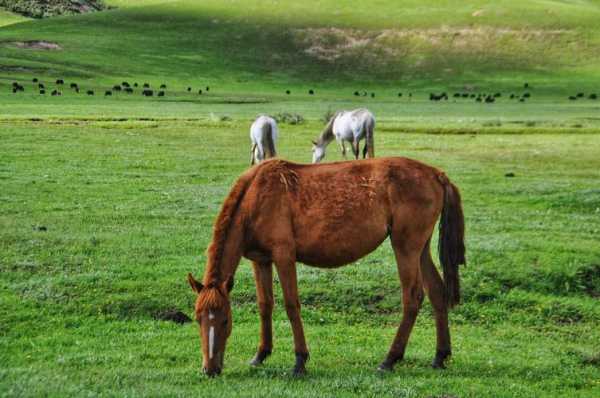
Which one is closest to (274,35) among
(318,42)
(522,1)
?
(318,42)

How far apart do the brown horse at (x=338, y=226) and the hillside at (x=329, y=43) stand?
8716cm

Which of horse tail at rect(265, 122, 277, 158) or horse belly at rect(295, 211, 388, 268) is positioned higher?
horse belly at rect(295, 211, 388, 268)

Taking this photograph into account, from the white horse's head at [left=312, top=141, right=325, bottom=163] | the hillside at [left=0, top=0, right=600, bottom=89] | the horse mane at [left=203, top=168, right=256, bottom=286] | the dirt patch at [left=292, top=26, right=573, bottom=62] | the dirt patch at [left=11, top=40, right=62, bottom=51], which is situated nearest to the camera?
the horse mane at [left=203, top=168, right=256, bottom=286]

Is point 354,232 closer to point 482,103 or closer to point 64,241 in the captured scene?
point 64,241

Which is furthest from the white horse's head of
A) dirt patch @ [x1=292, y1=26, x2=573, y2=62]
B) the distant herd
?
dirt patch @ [x1=292, y1=26, x2=573, y2=62]

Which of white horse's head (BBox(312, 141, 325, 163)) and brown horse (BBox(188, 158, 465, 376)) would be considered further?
white horse's head (BBox(312, 141, 325, 163))

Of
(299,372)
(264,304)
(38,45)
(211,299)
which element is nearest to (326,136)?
(264,304)

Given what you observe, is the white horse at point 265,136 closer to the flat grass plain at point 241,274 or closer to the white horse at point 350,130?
the flat grass plain at point 241,274

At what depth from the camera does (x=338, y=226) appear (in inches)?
372

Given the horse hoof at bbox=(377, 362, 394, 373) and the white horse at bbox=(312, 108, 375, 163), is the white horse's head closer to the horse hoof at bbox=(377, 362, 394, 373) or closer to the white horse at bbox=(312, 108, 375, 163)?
the white horse at bbox=(312, 108, 375, 163)

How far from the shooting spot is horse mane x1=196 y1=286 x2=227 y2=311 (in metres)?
8.34

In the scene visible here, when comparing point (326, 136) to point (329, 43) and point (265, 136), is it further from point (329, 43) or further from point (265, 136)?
point (329, 43)

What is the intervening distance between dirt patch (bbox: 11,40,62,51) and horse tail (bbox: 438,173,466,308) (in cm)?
10608

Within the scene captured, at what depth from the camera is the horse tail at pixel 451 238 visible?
9.93 metres
